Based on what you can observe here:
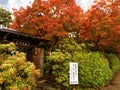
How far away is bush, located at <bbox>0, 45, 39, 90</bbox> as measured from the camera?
431 inches

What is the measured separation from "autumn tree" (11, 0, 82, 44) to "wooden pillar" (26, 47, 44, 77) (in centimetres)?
126

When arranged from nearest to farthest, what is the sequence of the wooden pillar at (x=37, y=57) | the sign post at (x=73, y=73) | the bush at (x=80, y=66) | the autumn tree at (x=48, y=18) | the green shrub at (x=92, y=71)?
the sign post at (x=73, y=73), the bush at (x=80, y=66), the green shrub at (x=92, y=71), the autumn tree at (x=48, y=18), the wooden pillar at (x=37, y=57)

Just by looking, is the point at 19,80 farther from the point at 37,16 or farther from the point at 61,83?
the point at 37,16

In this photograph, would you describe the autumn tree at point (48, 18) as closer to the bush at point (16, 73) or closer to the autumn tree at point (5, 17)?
the bush at point (16, 73)

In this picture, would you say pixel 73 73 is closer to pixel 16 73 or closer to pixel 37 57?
pixel 16 73

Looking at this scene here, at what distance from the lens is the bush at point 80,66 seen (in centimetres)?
1795

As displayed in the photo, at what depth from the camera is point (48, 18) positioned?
20.0 metres

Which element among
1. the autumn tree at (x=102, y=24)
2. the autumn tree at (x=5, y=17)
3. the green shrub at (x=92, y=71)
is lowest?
the green shrub at (x=92, y=71)

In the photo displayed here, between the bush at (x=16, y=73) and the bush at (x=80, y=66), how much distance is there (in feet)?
19.7

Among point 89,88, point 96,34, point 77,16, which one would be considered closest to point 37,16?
point 77,16

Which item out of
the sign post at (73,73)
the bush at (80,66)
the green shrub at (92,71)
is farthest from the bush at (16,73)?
the green shrub at (92,71)

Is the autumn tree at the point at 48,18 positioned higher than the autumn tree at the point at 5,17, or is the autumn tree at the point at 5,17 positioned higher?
the autumn tree at the point at 5,17

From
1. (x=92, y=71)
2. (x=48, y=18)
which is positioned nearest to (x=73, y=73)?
(x=92, y=71)

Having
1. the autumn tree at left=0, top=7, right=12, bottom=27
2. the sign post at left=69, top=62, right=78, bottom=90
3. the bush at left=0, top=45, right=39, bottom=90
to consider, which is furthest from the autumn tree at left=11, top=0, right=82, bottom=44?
the autumn tree at left=0, top=7, right=12, bottom=27
